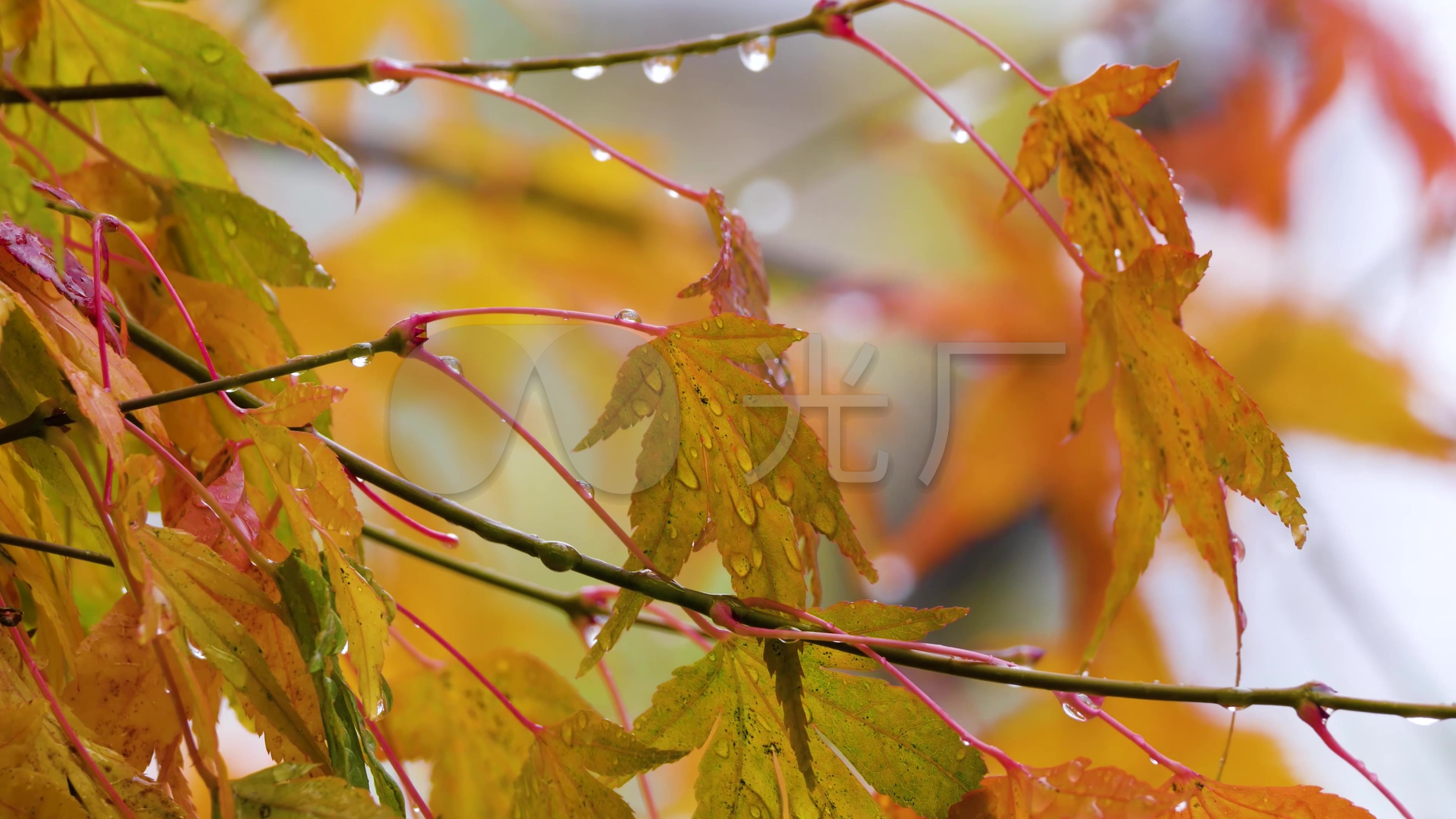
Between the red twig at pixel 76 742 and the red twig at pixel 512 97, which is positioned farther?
the red twig at pixel 512 97

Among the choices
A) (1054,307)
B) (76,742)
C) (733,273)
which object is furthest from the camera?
(1054,307)

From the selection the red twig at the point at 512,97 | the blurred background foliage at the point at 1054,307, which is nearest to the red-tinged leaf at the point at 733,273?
the red twig at the point at 512,97

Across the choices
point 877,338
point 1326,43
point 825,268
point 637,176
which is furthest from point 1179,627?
point 637,176

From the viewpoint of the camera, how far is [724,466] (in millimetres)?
267

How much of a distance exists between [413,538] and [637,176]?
50cm

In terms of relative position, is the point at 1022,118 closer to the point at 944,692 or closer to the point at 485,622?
the point at 944,692

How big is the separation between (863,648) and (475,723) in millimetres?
219

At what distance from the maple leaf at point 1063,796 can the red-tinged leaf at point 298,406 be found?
222 mm

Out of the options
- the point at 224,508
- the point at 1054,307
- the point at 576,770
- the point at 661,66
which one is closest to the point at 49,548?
the point at 224,508

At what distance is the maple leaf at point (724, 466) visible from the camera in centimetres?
26

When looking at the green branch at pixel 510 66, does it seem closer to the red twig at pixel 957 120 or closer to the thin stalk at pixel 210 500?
the red twig at pixel 957 120

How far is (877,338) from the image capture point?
112cm

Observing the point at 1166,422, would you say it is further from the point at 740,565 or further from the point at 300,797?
the point at 300,797

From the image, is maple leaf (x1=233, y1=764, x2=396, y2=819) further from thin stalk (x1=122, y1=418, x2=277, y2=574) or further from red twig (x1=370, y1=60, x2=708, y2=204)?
red twig (x1=370, y1=60, x2=708, y2=204)
